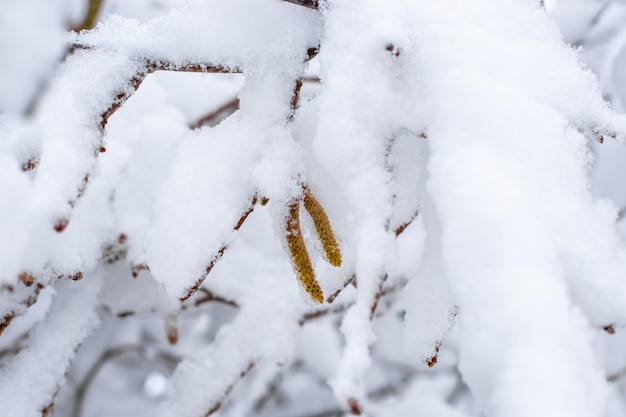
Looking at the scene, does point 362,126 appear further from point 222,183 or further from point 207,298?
point 207,298

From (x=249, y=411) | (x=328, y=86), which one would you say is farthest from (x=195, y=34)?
(x=249, y=411)

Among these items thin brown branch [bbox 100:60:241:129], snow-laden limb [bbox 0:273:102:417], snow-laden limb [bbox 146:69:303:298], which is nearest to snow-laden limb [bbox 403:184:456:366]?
snow-laden limb [bbox 146:69:303:298]

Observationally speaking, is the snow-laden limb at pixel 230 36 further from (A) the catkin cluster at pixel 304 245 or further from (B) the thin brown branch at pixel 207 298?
(B) the thin brown branch at pixel 207 298

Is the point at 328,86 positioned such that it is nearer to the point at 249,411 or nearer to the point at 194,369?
the point at 194,369

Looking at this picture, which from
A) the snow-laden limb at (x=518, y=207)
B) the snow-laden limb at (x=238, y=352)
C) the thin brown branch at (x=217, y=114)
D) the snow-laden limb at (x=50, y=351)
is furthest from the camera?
the thin brown branch at (x=217, y=114)

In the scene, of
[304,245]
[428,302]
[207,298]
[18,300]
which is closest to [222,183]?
[304,245]

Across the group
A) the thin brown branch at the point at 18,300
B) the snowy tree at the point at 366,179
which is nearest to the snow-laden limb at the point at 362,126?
the snowy tree at the point at 366,179
